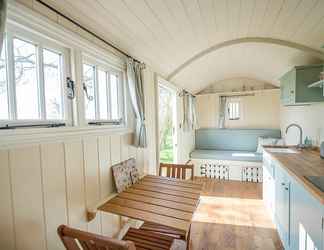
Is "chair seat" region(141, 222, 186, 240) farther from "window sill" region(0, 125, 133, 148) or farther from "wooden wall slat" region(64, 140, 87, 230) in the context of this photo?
"window sill" region(0, 125, 133, 148)

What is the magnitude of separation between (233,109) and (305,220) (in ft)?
13.6

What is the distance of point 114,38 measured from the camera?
69.2 inches

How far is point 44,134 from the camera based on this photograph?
3.86 feet

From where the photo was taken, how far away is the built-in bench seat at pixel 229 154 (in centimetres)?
408

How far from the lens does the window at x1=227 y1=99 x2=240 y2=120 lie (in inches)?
204

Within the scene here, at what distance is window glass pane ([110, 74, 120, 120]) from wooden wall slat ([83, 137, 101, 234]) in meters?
0.48

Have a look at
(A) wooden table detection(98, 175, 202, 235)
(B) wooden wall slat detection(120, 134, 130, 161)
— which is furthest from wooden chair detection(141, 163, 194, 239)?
(B) wooden wall slat detection(120, 134, 130, 161)

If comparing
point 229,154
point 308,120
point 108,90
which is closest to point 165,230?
point 108,90

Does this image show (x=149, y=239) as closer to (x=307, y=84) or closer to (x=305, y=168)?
(x=305, y=168)

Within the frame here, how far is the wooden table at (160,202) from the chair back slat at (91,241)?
47 centimetres

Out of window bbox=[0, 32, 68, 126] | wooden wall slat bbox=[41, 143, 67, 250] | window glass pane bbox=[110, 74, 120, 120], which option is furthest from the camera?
window glass pane bbox=[110, 74, 120, 120]

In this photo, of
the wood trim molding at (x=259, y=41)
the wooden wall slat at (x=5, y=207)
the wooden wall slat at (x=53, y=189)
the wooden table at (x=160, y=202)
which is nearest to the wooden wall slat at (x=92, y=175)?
the wooden table at (x=160, y=202)

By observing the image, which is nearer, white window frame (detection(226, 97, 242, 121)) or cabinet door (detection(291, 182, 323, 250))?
cabinet door (detection(291, 182, 323, 250))

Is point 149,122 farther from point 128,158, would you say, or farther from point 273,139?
point 273,139
